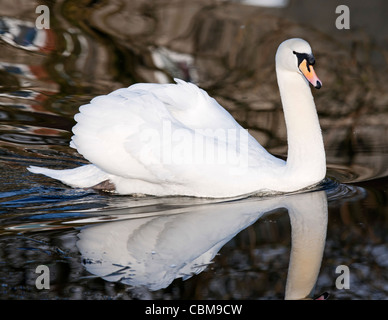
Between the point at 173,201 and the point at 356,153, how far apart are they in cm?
243

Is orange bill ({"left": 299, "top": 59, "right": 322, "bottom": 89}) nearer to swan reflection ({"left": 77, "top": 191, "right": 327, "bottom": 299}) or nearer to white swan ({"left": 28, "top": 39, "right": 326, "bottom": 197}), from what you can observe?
white swan ({"left": 28, "top": 39, "right": 326, "bottom": 197})

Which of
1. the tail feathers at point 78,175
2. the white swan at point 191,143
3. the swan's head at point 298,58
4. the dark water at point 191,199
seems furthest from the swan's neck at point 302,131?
the tail feathers at point 78,175

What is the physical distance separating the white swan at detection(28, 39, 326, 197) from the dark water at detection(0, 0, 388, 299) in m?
0.17

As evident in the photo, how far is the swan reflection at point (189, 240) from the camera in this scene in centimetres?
528

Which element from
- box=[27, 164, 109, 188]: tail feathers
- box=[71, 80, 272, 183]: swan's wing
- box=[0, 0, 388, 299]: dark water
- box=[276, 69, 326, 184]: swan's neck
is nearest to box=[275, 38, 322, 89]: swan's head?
box=[276, 69, 326, 184]: swan's neck

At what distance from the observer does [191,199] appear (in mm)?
7047

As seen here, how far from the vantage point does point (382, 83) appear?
1084 centimetres

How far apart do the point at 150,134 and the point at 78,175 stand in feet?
3.27

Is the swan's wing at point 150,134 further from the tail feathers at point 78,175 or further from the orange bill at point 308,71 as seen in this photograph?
the orange bill at point 308,71

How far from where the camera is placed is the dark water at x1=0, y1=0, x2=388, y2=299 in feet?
17.4

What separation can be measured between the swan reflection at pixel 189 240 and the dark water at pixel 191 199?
0.02 m

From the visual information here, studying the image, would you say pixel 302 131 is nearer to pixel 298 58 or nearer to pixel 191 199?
pixel 298 58
